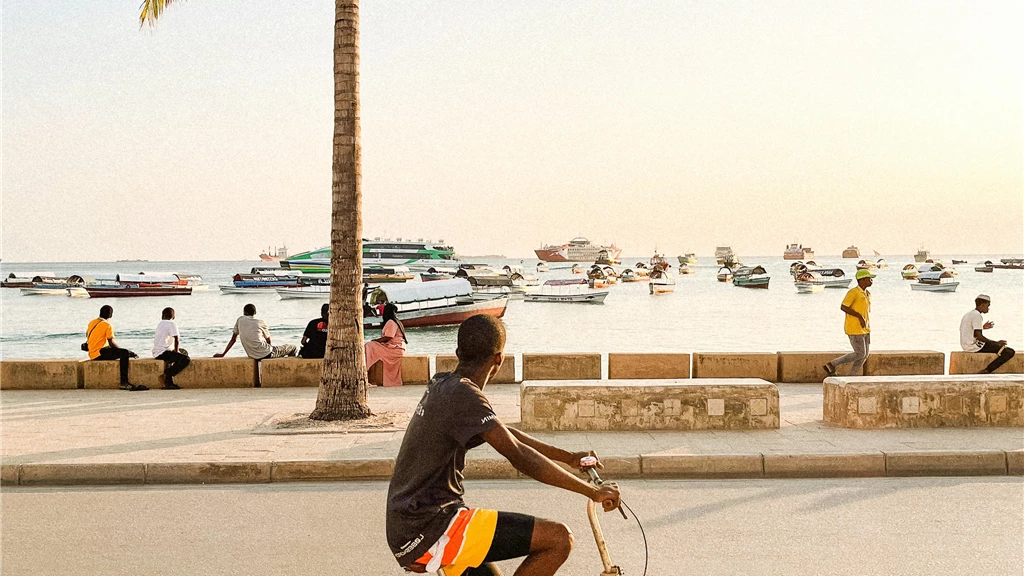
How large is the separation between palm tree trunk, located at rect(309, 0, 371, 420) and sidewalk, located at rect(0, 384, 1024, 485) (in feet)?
3.09

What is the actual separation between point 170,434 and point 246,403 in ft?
8.31

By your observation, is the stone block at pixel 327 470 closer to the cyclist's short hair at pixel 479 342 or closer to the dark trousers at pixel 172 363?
the cyclist's short hair at pixel 479 342

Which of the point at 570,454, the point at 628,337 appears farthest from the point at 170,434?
the point at 628,337

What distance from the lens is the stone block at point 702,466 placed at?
810 cm

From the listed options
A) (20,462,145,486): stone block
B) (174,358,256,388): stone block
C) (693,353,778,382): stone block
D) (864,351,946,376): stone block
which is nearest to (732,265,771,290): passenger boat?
(864,351,946,376): stone block

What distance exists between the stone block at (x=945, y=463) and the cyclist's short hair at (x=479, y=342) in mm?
6027

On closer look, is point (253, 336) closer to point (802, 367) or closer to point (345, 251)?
point (345, 251)

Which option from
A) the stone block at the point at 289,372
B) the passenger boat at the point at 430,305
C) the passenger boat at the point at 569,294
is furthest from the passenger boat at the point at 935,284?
the stone block at the point at 289,372

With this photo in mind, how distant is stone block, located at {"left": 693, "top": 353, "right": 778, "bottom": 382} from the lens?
14117 mm

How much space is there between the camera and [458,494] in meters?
3.49

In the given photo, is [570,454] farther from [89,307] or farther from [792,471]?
[89,307]

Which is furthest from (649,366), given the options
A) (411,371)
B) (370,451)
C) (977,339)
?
(370,451)

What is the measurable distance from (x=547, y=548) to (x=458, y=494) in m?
0.42

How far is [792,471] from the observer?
8.14 meters
